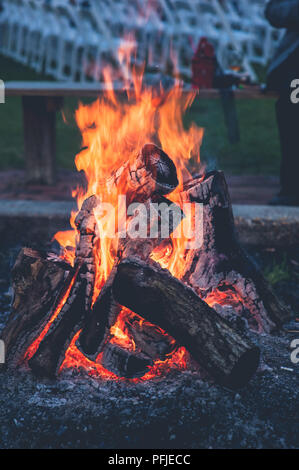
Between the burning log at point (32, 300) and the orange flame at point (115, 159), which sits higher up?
the orange flame at point (115, 159)

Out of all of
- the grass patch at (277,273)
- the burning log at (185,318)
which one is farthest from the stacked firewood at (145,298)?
the grass patch at (277,273)

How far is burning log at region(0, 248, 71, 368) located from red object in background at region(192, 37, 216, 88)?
9.11 feet

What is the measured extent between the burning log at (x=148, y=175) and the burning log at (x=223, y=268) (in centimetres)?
17

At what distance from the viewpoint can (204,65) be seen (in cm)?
436

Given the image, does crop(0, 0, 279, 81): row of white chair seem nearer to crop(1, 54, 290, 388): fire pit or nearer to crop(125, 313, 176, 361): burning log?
crop(1, 54, 290, 388): fire pit

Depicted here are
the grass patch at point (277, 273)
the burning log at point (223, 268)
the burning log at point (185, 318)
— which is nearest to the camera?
the burning log at point (185, 318)

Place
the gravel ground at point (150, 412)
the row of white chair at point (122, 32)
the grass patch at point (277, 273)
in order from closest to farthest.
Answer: the gravel ground at point (150, 412)
the grass patch at point (277, 273)
the row of white chair at point (122, 32)

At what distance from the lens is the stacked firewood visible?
1991 millimetres

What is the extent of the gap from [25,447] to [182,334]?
0.68 m

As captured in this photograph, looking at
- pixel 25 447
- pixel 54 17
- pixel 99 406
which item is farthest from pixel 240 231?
pixel 54 17

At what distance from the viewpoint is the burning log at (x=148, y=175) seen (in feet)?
7.15

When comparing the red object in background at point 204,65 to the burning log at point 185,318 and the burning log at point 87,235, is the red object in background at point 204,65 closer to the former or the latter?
the burning log at point 87,235

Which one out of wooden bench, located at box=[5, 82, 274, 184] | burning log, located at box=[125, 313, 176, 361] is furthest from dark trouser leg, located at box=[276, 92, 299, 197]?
burning log, located at box=[125, 313, 176, 361]

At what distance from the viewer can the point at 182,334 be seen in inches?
79.0
